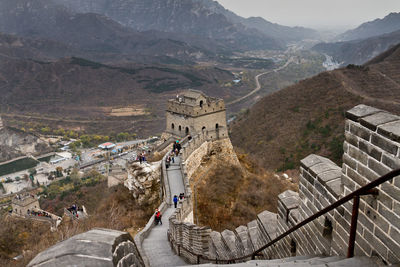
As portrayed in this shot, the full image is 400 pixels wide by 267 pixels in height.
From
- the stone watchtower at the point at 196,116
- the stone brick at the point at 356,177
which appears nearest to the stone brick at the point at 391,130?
the stone brick at the point at 356,177

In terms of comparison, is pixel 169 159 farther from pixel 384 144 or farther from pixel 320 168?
pixel 384 144

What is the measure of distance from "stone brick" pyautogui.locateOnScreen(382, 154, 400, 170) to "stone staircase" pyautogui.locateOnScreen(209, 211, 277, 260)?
473cm

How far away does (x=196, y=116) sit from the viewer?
25.1 meters

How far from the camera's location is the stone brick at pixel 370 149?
3.95m

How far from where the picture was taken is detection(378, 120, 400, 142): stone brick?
3.62 m

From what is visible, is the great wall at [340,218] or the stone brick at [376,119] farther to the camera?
the stone brick at [376,119]

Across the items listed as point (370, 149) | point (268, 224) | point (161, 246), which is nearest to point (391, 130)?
point (370, 149)

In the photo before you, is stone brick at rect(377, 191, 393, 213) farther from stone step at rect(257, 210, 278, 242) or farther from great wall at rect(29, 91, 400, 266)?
stone step at rect(257, 210, 278, 242)

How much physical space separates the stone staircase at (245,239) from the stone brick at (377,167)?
175 inches

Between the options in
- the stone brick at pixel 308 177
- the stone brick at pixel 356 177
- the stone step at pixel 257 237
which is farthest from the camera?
the stone step at pixel 257 237

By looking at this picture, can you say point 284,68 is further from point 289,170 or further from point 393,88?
point 289,170

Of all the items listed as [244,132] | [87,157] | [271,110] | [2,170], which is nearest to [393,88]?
[271,110]

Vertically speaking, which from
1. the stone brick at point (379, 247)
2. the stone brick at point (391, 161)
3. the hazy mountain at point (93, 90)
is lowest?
the hazy mountain at point (93, 90)

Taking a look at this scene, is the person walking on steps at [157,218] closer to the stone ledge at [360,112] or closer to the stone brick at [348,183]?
the stone brick at [348,183]
